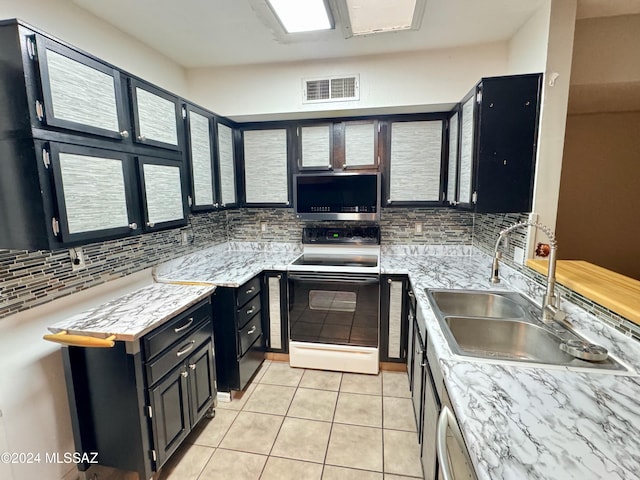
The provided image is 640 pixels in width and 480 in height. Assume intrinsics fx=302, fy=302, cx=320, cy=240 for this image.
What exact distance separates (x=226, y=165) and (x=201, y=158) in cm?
40

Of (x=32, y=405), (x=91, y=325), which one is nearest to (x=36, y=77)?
(x=91, y=325)

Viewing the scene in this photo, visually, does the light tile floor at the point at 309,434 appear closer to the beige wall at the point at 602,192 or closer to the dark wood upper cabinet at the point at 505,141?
the dark wood upper cabinet at the point at 505,141

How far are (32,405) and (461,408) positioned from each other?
1900 mm

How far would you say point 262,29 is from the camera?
2.08 meters

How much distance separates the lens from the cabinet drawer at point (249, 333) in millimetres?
2295

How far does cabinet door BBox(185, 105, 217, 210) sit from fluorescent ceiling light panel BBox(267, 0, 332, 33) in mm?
886

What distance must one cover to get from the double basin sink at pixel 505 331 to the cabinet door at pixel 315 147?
1542 millimetres

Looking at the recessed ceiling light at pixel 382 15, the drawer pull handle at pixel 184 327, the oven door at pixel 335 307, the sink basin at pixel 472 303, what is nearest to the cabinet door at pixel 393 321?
the oven door at pixel 335 307

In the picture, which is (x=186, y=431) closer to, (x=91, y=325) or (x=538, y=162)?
(x=91, y=325)

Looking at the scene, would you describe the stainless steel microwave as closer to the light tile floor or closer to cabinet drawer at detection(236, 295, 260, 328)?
cabinet drawer at detection(236, 295, 260, 328)

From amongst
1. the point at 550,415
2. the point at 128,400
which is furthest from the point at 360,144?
the point at 128,400

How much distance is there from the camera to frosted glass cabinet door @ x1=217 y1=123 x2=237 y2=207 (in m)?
2.62

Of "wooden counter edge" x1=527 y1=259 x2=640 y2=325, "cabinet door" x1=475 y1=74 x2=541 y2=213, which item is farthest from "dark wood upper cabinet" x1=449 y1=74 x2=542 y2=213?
"wooden counter edge" x1=527 y1=259 x2=640 y2=325

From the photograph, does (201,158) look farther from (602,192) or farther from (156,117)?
(602,192)
